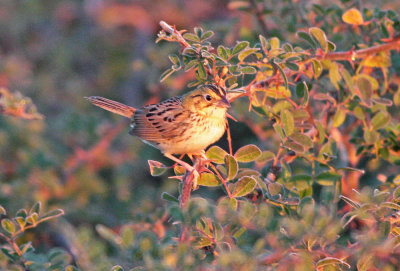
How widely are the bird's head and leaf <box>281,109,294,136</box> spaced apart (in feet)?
1.24

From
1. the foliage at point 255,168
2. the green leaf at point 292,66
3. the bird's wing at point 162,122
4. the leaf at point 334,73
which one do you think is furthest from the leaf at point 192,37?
the bird's wing at point 162,122

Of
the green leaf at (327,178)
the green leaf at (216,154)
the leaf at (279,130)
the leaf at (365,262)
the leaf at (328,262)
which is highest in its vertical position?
the leaf at (279,130)

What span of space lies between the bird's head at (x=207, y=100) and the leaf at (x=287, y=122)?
1.24 ft

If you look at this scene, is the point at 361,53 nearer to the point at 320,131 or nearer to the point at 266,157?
the point at 320,131

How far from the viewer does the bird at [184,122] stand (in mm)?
3732

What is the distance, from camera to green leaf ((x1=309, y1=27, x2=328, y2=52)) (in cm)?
316

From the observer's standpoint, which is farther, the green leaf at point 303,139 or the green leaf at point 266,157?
the green leaf at point 266,157

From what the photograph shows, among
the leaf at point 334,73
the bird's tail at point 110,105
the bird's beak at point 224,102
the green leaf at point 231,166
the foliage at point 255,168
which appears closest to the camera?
the foliage at point 255,168

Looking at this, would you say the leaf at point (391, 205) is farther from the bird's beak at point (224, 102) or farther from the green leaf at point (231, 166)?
the bird's beak at point (224, 102)

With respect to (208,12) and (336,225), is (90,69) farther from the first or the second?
(336,225)

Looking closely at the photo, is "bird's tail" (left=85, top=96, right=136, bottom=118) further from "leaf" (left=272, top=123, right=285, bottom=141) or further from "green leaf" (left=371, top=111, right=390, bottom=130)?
"green leaf" (left=371, top=111, right=390, bottom=130)

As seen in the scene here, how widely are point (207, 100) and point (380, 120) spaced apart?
1.24 m

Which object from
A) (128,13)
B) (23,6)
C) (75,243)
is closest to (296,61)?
(75,243)

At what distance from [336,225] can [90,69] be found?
6.47 m
